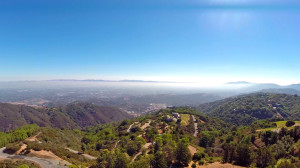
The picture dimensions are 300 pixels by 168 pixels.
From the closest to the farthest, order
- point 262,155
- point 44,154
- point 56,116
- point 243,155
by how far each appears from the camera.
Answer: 1. point 262,155
2. point 243,155
3. point 44,154
4. point 56,116

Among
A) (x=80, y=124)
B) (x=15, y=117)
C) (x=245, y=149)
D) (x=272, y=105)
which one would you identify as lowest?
(x=80, y=124)

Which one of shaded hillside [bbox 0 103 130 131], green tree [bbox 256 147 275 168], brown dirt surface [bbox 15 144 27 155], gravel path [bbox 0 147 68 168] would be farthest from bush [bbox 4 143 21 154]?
shaded hillside [bbox 0 103 130 131]

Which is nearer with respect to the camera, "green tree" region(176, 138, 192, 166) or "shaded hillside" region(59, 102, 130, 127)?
"green tree" region(176, 138, 192, 166)

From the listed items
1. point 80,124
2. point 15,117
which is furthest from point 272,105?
point 15,117

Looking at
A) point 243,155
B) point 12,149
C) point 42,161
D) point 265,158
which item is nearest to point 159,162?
point 243,155

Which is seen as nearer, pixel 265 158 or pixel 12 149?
pixel 265 158

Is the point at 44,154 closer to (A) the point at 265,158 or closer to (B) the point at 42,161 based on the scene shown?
(B) the point at 42,161

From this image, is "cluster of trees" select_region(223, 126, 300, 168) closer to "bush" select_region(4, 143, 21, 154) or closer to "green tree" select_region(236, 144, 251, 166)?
"green tree" select_region(236, 144, 251, 166)

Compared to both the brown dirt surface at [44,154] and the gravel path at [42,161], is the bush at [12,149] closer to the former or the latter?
the gravel path at [42,161]

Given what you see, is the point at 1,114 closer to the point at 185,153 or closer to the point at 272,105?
the point at 185,153
